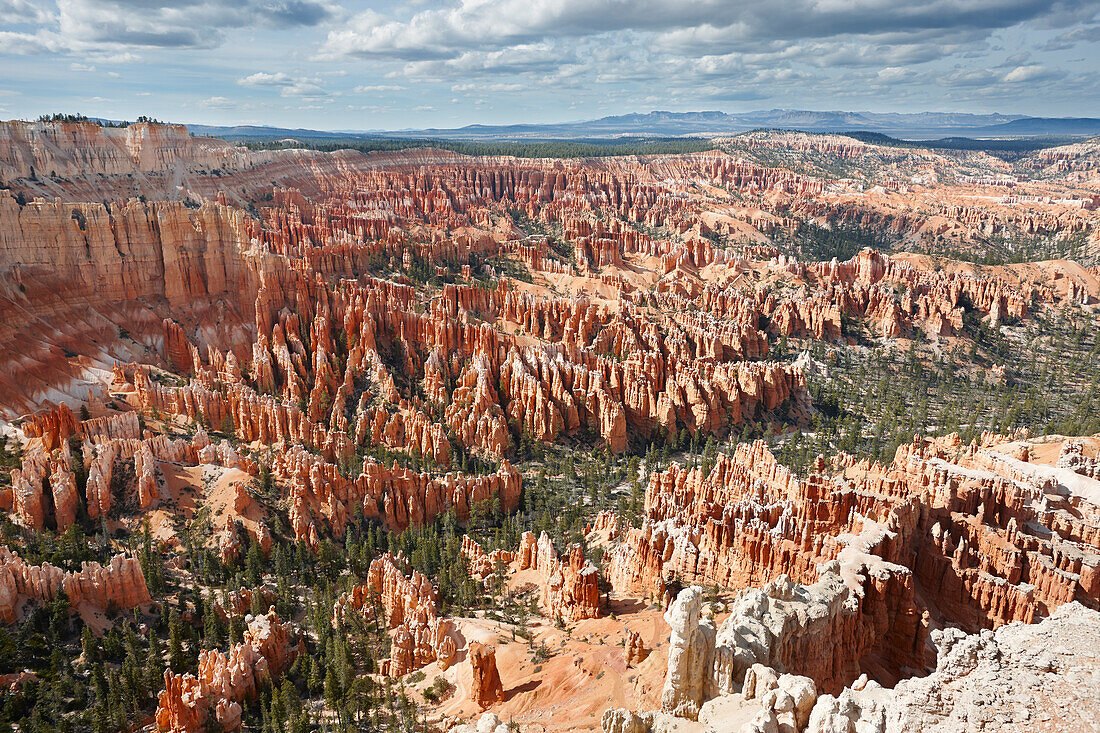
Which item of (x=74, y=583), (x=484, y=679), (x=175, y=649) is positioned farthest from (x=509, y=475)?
(x=74, y=583)

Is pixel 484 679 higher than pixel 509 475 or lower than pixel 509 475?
higher

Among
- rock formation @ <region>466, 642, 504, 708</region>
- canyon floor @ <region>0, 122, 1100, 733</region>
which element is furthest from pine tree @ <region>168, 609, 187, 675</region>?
rock formation @ <region>466, 642, 504, 708</region>

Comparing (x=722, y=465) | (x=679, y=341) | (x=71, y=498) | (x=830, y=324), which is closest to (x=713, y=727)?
(x=722, y=465)

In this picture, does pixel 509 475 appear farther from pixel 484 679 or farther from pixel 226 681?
pixel 226 681

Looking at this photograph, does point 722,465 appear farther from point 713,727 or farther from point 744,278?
point 744,278

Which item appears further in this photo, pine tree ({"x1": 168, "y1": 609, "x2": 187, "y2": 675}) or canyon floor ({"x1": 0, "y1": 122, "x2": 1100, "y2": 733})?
pine tree ({"x1": 168, "y1": 609, "x2": 187, "y2": 675})

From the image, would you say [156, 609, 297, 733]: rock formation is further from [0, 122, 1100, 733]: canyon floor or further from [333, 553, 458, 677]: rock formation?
[333, 553, 458, 677]: rock formation

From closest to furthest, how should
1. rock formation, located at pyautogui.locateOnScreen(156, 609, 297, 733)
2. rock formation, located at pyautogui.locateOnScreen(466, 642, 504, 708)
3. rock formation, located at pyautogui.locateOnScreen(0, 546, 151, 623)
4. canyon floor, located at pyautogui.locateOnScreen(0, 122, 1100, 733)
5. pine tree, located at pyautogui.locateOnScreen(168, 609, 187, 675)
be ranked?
canyon floor, located at pyautogui.locateOnScreen(0, 122, 1100, 733) → rock formation, located at pyautogui.locateOnScreen(466, 642, 504, 708) → rock formation, located at pyautogui.locateOnScreen(156, 609, 297, 733) → pine tree, located at pyautogui.locateOnScreen(168, 609, 187, 675) → rock formation, located at pyautogui.locateOnScreen(0, 546, 151, 623)

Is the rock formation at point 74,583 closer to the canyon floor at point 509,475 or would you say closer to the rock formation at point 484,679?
the canyon floor at point 509,475

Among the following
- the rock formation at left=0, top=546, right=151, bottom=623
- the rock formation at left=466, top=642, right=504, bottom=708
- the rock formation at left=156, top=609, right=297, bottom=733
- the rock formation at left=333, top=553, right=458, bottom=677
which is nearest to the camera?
the rock formation at left=466, top=642, right=504, bottom=708

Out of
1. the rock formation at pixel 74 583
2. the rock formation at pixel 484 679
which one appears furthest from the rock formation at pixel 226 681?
the rock formation at pixel 484 679
